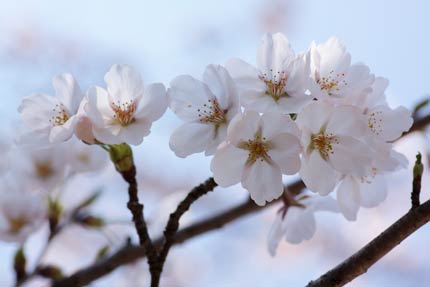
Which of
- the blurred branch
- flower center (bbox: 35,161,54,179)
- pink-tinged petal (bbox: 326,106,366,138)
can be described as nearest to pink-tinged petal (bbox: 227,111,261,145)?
pink-tinged petal (bbox: 326,106,366,138)

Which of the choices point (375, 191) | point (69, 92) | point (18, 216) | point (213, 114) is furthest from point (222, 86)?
point (18, 216)

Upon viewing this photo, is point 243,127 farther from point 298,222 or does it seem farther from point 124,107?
point 298,222

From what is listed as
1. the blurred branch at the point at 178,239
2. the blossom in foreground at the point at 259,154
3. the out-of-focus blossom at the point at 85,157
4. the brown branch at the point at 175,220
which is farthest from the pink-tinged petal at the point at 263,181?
the out-of-focus blossom at the point at 85,157

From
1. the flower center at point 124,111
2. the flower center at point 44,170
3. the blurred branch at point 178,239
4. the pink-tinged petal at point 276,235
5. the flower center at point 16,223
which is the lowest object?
the blurred branch at point 178,239

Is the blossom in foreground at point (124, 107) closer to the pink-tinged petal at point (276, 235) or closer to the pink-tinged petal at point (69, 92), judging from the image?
the pink-tinged petal at point (69, 92)

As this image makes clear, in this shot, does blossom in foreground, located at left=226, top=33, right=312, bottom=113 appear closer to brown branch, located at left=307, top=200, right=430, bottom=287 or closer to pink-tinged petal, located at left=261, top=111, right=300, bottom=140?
pink-tinged petal, located at left=261, top=111, right=300, bottom=140

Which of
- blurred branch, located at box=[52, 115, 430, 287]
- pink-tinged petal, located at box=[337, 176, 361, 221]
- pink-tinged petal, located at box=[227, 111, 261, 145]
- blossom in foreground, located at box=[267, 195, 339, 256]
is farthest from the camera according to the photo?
blurred branch, located at box=[52, 115, 430, 287]

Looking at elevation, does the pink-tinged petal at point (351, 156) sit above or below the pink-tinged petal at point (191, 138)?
below
